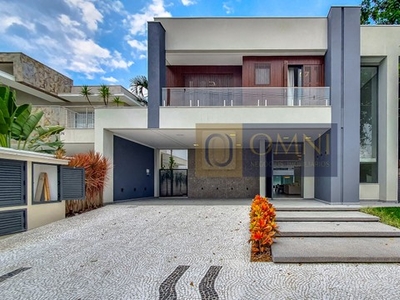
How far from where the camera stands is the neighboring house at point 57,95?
1348cm

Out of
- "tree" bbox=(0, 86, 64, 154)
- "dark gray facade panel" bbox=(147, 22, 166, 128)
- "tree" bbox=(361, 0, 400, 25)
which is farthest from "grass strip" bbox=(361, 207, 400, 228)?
"tree" bbox=(361, 0, 400, 25)

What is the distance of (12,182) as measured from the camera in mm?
6758

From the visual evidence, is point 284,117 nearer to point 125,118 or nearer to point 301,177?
point 301,177

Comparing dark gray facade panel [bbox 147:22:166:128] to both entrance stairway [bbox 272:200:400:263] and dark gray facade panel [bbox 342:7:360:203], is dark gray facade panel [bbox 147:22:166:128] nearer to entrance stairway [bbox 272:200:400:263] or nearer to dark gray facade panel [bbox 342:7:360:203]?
entrance stairway [bbox 272:200:400:263]

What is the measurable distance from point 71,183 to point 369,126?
12925mm

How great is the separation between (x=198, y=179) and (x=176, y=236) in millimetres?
9517

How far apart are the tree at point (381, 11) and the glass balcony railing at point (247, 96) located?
7.80 metres

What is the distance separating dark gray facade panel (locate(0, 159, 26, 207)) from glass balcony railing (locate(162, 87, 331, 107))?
5.91m

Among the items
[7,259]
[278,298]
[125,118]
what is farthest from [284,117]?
[7,259]

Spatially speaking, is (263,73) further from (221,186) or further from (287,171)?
(221,186)

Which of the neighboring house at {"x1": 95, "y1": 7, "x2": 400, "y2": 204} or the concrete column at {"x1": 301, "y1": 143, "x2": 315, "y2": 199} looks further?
the concrete column at {"x1": 301, "y1": 143, "x2": 315, "y2": 199}

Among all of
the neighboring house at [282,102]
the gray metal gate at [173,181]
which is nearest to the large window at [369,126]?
the neighboring house at [282,102]

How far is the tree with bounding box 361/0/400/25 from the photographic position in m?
14.4

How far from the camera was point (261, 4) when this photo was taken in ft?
58.2
